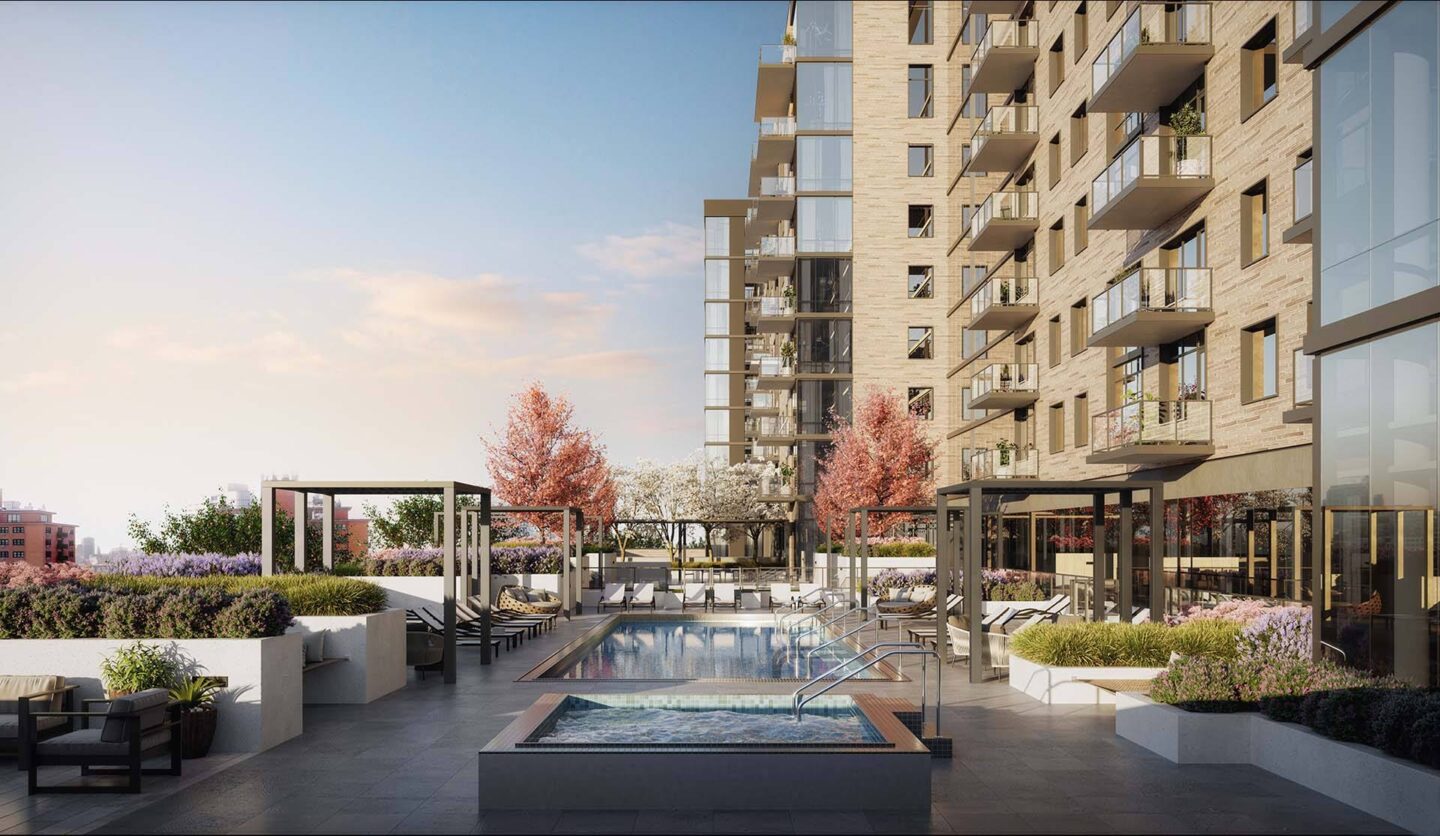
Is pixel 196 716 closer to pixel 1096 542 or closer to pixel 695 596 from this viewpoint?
pixel 1096 542

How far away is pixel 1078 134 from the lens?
2795cm

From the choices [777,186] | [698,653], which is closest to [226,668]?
[698,653]

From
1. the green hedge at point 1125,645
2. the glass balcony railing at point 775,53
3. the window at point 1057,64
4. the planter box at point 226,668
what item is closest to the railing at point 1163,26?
the window at point 1057,64

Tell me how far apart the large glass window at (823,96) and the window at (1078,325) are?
19486 millimetres

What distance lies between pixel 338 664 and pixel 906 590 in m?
14.7

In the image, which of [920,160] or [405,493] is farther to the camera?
[920,160]

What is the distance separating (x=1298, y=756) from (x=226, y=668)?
29.8 feet

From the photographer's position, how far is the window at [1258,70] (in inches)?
752

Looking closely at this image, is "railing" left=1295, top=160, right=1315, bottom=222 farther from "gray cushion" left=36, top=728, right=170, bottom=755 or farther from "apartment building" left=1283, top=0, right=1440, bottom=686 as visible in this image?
"gray cushion" left=36, top=728, right=170, bottom=755

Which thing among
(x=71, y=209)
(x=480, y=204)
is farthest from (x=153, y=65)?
(x=480, y=204)

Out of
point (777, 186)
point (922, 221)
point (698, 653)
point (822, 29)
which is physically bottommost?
point (698, 653)

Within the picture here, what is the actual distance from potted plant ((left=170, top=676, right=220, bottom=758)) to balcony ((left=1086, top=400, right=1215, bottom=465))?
1696 centimetres

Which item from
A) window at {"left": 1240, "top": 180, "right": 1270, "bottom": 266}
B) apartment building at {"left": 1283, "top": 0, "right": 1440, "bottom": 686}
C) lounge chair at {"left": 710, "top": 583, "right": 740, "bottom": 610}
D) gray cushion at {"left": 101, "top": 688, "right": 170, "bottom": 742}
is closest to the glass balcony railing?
lounge chair at {"left": 710, "top": 583, "right": 740, "bottom": 610}

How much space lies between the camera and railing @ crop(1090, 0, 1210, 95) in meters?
21.2
